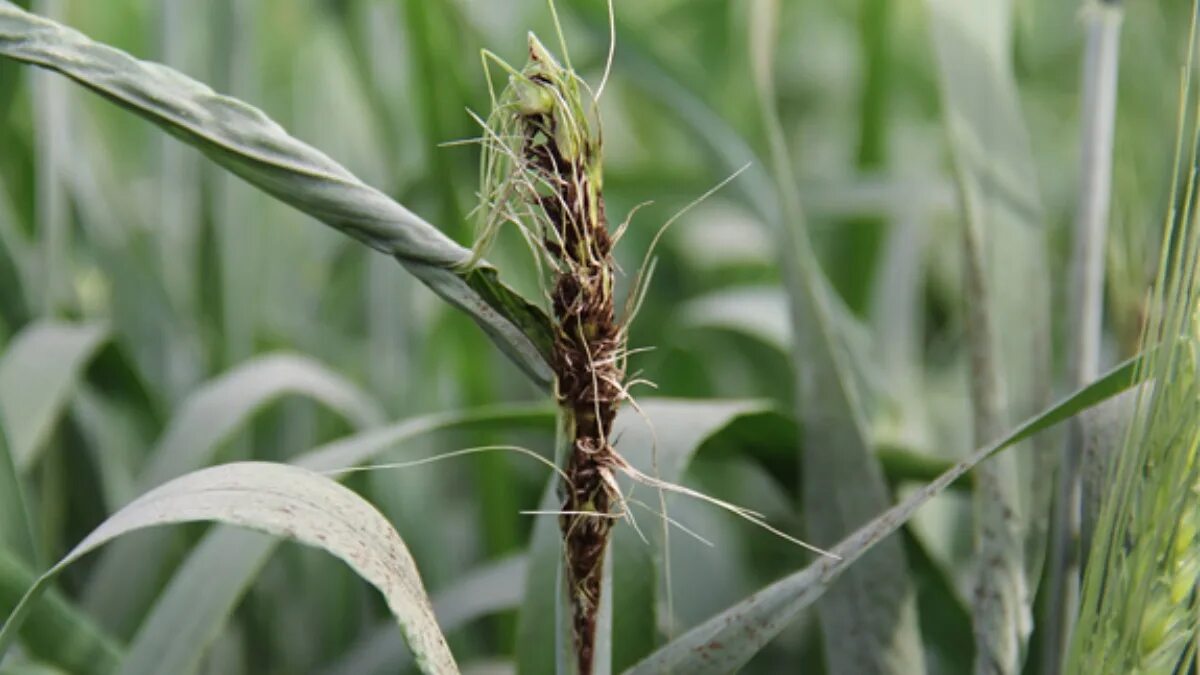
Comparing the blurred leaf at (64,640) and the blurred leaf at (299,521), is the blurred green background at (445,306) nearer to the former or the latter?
the blurred leaf at (64,640)

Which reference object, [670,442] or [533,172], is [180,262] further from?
[533,172]

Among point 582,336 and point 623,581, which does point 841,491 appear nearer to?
point 623,581

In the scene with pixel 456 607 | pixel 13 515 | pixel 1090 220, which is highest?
pixel 1090 220

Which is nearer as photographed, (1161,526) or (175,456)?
(1161,526)

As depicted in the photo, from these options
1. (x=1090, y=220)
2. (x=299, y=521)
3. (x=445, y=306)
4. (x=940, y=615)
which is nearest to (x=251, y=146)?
(x=299, y=521)

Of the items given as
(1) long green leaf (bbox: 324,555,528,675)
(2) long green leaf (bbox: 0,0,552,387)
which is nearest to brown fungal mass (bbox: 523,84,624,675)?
(2) long green leaf (bbox: 0,0,552,387)

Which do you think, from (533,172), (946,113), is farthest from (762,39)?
(533,172)
